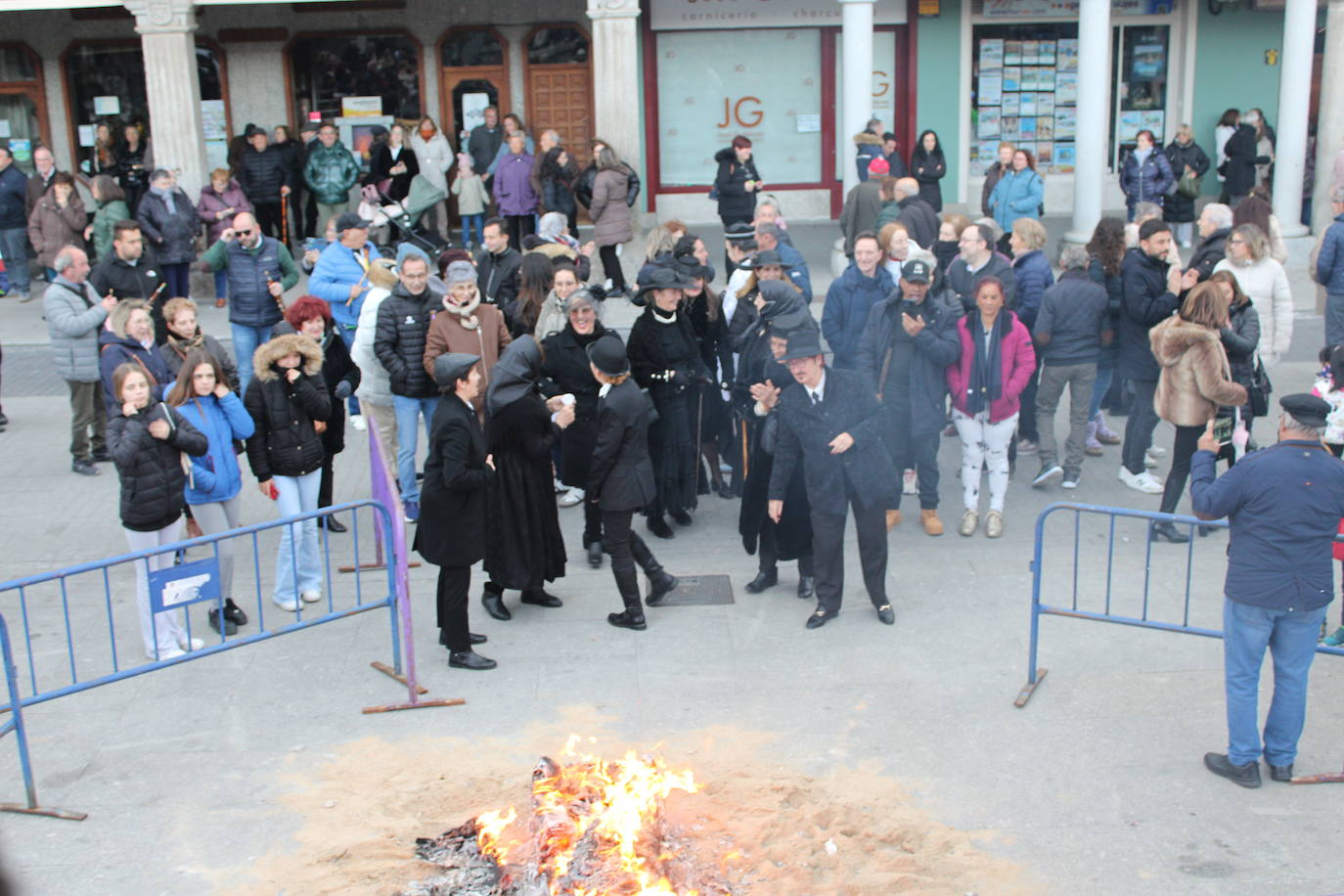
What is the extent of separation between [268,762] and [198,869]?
2.94ft

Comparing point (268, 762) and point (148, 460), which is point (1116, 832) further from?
point (148, 460)

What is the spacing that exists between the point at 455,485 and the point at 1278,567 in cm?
390

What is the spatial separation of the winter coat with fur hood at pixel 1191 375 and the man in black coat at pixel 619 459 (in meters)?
3.38

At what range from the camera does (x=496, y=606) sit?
823 centimetres

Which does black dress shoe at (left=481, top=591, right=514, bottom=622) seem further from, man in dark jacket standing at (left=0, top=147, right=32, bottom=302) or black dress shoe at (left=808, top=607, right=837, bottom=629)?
man in dark jacket standing at (left=0, top=147, right=32, bottom=302)

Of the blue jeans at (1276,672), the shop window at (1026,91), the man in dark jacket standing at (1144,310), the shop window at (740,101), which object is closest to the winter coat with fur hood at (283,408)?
Result: the blue jeans at (1276,672)

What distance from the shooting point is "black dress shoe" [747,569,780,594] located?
8500mm

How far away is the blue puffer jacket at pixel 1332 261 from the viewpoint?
11.0 metres

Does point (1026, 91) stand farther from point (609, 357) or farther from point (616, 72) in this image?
point (609, 357)

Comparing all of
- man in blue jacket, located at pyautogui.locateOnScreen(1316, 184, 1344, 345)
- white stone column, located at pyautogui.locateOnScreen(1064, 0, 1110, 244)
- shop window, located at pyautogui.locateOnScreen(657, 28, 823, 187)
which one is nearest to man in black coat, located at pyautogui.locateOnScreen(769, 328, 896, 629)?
man in blue jacket, located at pyautogui.locateOnScreen(1316, 184, 1344, 345)

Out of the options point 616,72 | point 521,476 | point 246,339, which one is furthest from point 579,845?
point 616,72

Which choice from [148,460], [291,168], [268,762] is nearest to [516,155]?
[291,168]

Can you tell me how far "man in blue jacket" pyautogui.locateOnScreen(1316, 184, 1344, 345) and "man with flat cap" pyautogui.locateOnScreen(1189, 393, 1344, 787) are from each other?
5671mm

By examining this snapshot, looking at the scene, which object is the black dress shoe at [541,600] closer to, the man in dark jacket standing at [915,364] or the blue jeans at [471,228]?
the man in dark jacket standing at [915,364]
